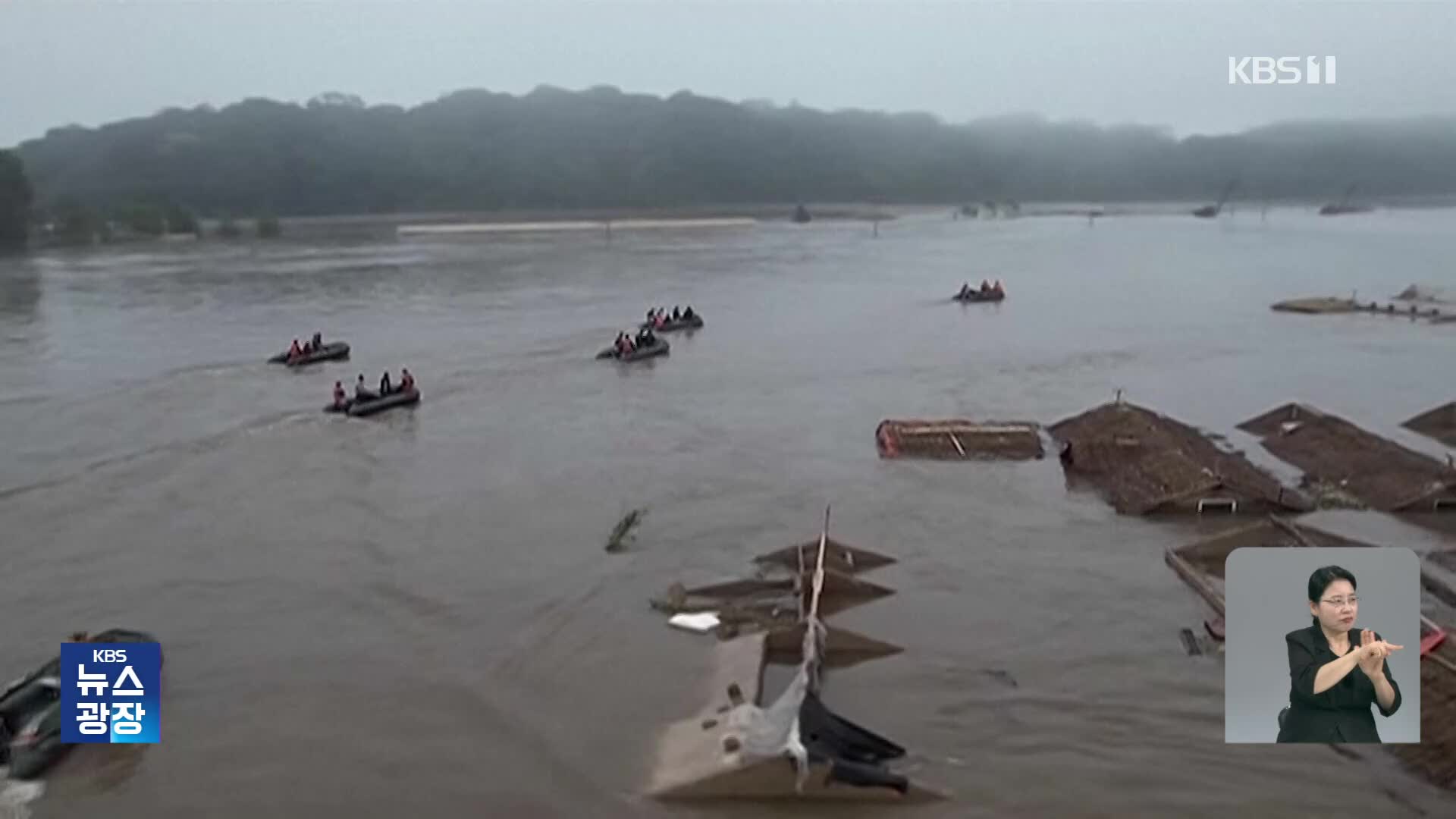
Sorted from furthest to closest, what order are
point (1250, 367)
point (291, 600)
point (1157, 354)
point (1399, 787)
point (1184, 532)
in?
point (1157, 354)
point (1250, 367)
point (1184, 532)
point (291, 600)
point (1399, 787)

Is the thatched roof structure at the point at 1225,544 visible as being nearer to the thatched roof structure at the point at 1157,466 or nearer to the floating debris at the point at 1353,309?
the thatched roof structure at the point at 1157,466

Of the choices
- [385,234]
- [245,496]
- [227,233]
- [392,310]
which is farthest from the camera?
[385,234]

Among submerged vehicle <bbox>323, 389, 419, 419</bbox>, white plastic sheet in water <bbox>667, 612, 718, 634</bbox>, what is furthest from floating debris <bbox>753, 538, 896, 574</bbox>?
submerged vehicle <bbox>323, 389, 419, 419</bbox>

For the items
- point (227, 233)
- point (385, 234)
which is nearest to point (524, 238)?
point (385, 234)

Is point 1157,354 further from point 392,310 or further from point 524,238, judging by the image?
point 524,238

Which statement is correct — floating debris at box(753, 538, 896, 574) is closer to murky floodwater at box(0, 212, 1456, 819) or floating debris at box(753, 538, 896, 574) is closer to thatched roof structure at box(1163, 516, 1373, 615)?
murky floodwater at box(0, 212, 1456, 819)

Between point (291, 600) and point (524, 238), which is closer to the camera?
point (291, 600)

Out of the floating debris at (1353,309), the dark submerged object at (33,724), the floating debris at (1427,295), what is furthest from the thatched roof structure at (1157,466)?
the floating debris at (1427,295)
